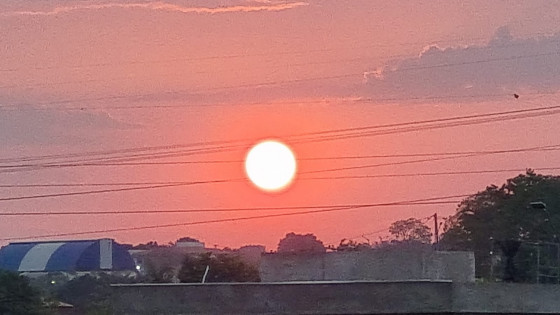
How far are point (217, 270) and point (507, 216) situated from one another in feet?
102

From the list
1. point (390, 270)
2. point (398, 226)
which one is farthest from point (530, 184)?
point (390, 270)

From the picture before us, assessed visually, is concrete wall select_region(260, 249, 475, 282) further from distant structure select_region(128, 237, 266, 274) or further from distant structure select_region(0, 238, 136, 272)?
distant structure select_region(0, 238, 136, 272)

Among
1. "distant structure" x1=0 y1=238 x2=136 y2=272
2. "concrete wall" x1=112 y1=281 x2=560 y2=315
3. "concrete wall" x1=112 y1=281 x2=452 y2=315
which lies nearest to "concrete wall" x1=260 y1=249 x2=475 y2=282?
"concrete wall" x1=112 y1=281 x2=560 y2=315

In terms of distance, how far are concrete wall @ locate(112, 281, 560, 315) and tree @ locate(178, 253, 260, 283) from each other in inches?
1355

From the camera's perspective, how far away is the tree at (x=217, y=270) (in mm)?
76438

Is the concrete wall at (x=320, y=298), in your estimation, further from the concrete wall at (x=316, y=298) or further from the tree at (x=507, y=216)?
the tree at (x=507, y=216)

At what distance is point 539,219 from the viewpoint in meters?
97.4

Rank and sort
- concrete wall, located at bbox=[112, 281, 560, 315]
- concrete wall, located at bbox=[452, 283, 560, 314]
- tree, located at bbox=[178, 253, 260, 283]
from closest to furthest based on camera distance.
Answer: concrete wall, located at bbox=[112, 281, 560, 315] < concrete wall, located at bbox=[452, 283, 560, 314] < tree, located at bbox=[178, 253, 260, 283]

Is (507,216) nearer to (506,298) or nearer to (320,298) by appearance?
(506,298)

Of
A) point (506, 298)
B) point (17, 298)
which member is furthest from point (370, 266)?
point (17, 298)

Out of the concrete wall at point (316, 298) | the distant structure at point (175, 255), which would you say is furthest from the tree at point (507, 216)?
the concrete wall at point (316, 298)

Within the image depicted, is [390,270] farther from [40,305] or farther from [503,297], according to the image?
[40,305]

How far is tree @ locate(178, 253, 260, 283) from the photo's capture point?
76.4m

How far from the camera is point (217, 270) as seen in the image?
78.4m
